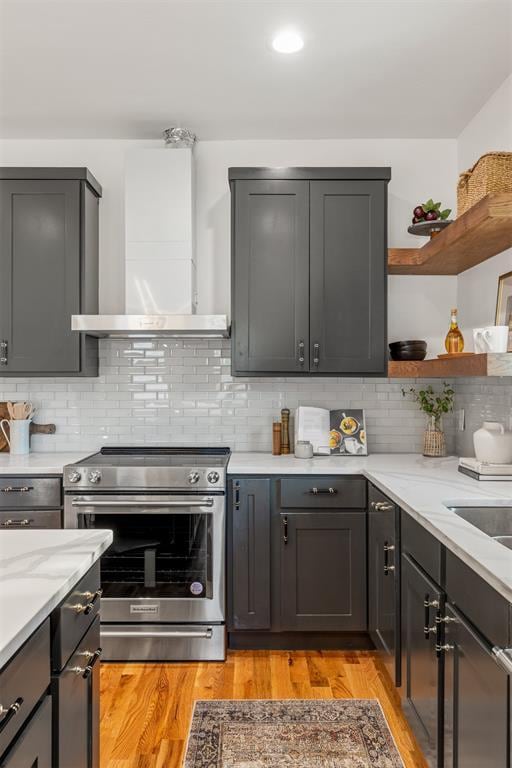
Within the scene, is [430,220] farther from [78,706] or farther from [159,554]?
[78,706]

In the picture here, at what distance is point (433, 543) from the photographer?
185 cm

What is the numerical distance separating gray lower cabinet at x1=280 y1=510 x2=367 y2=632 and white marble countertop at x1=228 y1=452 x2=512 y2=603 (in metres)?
0.25

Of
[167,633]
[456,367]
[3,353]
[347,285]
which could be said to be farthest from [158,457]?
[456,367]

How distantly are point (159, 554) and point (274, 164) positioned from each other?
7.88 ft

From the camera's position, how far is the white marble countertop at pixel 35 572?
1048 mm

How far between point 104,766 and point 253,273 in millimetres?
2366

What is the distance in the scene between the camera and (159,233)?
3273mm

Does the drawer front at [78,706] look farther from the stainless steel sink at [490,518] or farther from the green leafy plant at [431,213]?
the green leafy plant at [431,213]

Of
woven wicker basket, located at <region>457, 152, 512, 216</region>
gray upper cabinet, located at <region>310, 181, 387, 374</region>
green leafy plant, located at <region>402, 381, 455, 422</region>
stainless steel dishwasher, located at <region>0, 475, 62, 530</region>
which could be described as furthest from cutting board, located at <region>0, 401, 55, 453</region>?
woven wicker basket, located at <region>457, 152, 512, 216</region>

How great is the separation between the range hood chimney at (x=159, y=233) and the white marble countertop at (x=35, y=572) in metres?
1.81

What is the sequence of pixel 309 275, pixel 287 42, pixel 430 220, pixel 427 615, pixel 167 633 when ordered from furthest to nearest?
pixel 309 275 < pixel 430 220 < pixel 167 633 < pixel 287 42 < pixel 427 615

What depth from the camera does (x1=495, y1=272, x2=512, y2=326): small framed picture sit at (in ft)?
8.90

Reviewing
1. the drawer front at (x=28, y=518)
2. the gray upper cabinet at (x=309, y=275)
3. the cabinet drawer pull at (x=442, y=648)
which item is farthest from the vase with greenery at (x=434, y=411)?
the drawer front at (x=28, y=518)

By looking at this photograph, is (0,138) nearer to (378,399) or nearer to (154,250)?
(154,250)
